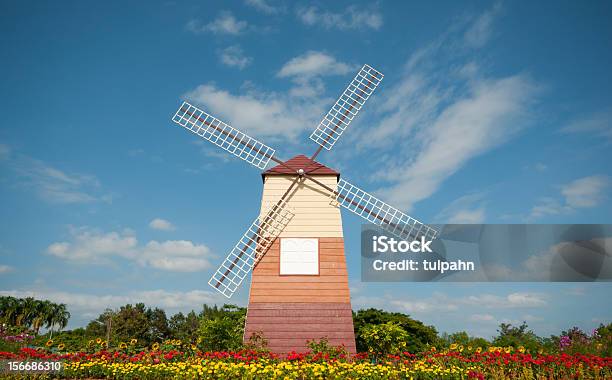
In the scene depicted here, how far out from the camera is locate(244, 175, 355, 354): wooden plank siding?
48.8 feet

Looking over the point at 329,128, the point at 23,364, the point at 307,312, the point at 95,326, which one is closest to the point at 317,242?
the point at 307,312

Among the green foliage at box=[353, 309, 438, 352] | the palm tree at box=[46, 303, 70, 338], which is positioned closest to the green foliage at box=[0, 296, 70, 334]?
the palm tree at box=[46, 303, 70, 338]

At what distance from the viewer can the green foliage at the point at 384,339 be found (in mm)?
16250

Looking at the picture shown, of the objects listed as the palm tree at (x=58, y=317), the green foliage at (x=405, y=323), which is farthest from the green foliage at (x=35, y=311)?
the green foliage at (x=405, y=323)

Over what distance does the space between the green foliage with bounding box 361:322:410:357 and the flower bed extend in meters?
4.25

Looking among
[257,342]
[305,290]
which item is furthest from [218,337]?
[305,290]

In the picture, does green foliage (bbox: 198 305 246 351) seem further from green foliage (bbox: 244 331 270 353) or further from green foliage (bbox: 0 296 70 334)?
green foliage (bbox: 0 296 70 334)

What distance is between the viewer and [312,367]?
10297 millimetres

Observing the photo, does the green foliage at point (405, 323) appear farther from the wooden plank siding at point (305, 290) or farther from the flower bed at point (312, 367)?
the flower bed at point (312, 367)

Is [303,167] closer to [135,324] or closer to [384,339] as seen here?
[384,339]

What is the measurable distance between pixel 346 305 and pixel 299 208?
3.55 metres

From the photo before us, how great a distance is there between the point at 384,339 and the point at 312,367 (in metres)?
6.51

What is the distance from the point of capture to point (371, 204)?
647 inches

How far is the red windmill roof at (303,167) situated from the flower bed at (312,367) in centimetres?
650
